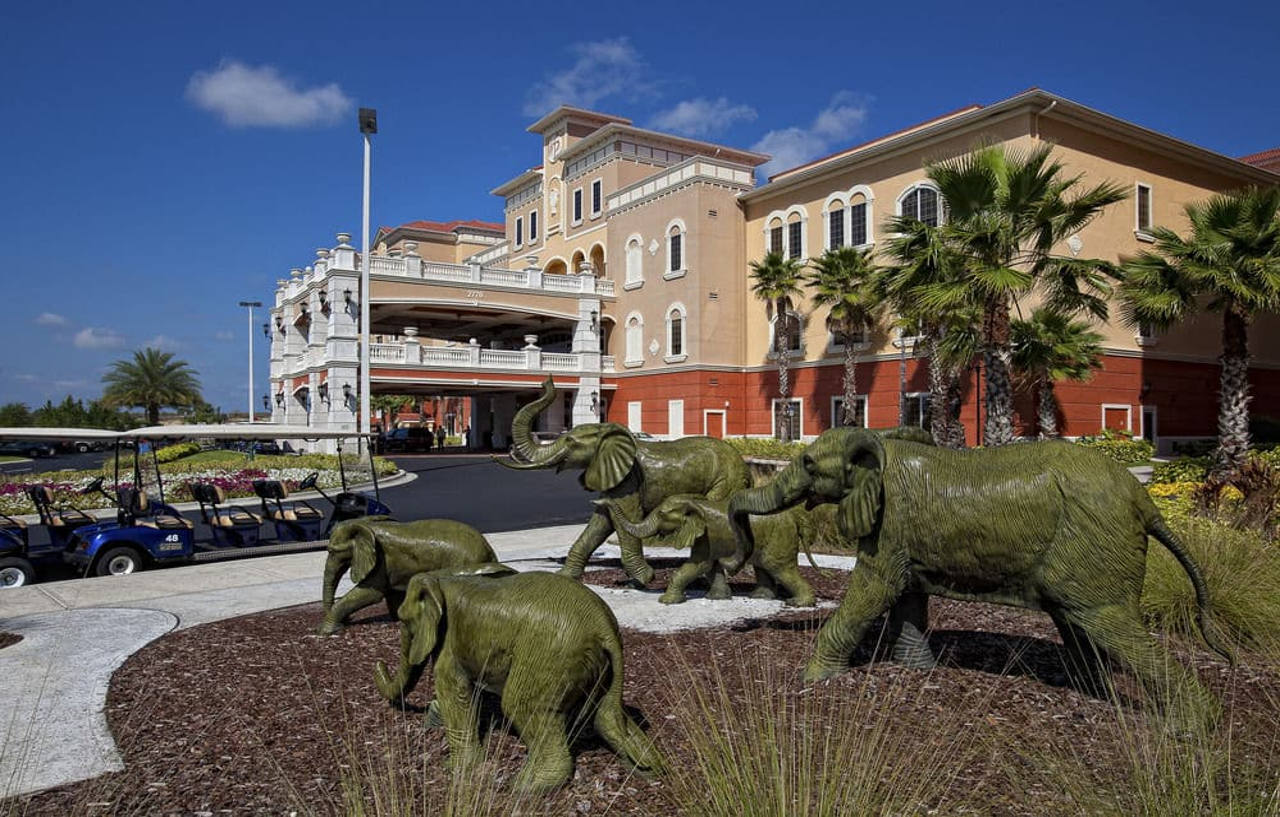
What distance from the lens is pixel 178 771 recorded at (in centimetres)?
388

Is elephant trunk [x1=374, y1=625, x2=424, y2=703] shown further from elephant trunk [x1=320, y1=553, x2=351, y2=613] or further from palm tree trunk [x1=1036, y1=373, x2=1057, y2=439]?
palm tree trunk [x1=1036, y1=373, x2=1057, y2=439]

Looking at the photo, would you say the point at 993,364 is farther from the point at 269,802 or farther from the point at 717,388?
the point at 717,388

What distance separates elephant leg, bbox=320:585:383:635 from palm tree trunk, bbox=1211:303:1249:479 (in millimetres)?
15786

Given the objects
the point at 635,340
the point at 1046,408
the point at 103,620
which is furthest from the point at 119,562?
the point at 635,340

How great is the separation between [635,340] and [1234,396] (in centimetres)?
2694

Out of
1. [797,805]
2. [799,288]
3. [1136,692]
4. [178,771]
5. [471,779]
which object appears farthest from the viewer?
[799,288]

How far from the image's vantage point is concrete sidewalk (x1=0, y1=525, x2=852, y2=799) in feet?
13.7

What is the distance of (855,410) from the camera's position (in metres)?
30.2

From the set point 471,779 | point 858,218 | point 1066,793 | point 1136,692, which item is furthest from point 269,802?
point 858,218

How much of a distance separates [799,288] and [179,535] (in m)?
26.3

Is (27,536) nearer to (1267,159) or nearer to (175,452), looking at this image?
(175,452)

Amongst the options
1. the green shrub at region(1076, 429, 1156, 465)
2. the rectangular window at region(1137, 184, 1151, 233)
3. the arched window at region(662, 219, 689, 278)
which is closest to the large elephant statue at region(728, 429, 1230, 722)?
the green shrub at region(1076, 429, 1156, 465)

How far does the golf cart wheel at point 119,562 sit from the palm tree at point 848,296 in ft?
75.0

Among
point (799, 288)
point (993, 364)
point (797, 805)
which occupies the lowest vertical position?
point (797, 805)
